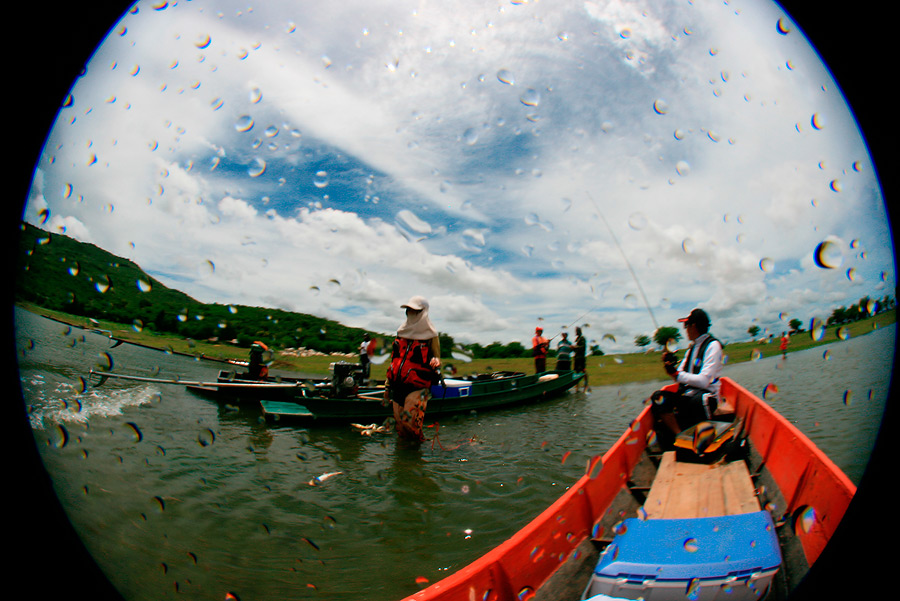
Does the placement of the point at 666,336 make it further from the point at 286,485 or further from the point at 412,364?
the point at 286,485

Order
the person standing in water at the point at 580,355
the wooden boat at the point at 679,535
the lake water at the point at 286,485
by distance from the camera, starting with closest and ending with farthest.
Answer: the wooden boat at the point at 679,535, the lake water at the point at 286,485, the person standing in water at the point at 580,355

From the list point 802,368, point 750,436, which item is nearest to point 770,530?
point 750,436

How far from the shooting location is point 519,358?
5176mm

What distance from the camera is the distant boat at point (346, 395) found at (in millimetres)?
7359

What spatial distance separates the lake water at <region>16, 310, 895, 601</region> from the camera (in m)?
2.96

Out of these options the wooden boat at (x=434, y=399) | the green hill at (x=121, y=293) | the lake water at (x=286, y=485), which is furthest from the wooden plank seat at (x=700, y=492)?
the wooden boat at (x=434, y=399)

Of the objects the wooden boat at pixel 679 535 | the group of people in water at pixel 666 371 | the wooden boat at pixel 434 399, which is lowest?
the wooden boat at pixel 434 399

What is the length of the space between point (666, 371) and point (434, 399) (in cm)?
565

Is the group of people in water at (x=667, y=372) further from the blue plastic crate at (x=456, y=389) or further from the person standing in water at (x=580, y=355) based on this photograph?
the person standing in water at (x=580, y=355)

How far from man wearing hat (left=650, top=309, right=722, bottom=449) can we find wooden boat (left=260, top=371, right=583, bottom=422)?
3.76 meters

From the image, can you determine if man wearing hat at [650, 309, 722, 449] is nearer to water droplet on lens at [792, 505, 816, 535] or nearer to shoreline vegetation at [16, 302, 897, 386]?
shoreline vegetation at [16, 302, 897, 386]

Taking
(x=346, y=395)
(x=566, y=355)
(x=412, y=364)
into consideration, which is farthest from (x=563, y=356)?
(x=412, y=364)

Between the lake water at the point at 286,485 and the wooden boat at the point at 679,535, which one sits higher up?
the wooden boat at the point at 679,535

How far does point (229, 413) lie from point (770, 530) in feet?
35.1
